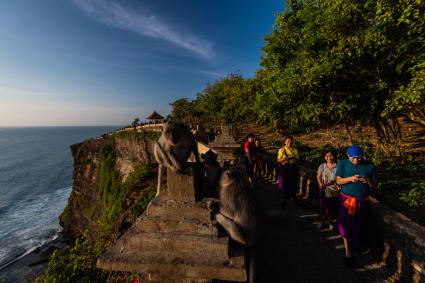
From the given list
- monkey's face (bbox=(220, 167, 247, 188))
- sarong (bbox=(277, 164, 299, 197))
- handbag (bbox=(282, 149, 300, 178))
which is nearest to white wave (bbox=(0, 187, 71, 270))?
sarong (bbox=(277, 164, 299, 197))

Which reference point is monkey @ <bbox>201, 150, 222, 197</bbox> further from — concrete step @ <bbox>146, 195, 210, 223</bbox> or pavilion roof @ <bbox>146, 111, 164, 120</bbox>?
pavilion roof @ <bbox>146, 111, 164, 120</bbox>

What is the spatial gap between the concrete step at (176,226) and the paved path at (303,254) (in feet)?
4.91

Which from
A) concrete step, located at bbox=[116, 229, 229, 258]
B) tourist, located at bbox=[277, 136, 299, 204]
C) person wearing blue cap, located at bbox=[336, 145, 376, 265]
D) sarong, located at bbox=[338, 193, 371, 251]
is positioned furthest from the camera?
tourist, located at bbox=[277, 136, 299, 204]

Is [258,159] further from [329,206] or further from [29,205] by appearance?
[29,205]

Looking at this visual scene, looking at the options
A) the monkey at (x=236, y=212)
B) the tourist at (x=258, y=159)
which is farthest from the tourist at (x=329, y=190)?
the tourist at (x=258, y=159)

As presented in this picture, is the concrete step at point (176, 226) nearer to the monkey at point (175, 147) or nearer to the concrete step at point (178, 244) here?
the concrete step at point (178, 244)

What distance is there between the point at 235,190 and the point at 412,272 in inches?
139

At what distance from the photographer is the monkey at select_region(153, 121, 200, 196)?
3395 mm

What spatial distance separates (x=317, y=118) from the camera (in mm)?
9320

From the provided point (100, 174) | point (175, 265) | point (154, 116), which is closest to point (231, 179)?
point (175, 265)

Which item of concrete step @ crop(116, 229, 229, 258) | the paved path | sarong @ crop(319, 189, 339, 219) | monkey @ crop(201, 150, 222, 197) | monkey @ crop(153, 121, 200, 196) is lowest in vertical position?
the paved path

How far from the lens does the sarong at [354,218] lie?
4.20m

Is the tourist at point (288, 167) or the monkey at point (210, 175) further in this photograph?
the tourist at point (288, 167)

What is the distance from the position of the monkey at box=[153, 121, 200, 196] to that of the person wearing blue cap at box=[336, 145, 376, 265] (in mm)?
2877
